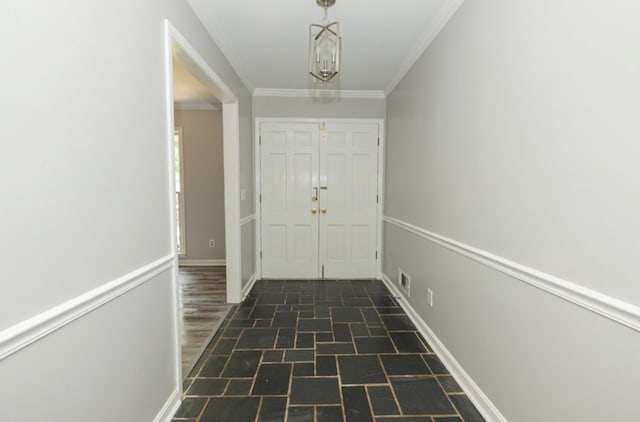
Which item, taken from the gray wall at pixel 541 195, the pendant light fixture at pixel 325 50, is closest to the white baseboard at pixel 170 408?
the gray wall at pixel 541 195

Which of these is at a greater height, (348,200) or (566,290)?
(348,200)

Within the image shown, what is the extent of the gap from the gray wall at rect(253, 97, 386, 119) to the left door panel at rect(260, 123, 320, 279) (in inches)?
6.3

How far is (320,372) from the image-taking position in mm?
2125

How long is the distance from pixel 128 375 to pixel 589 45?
2.25m

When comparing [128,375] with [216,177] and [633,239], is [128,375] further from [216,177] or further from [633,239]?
[216,177]

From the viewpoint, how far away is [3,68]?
2.61ft

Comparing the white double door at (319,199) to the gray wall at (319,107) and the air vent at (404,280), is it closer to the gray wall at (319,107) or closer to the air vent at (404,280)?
the gray wall at (319,107)

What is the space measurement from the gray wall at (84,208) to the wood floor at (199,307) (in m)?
0.78

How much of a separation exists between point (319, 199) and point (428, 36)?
2.28m

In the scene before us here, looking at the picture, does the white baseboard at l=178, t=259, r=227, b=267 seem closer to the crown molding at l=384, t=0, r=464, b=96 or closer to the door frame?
the door frame

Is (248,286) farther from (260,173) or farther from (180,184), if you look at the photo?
(180,184)

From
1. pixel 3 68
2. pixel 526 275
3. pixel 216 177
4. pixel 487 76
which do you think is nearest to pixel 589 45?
pixel 487 76

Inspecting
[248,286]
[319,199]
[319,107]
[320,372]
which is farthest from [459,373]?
[319,107]

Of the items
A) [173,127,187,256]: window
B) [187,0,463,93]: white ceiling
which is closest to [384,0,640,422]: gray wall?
[187,0,463,93]: white ceiling
